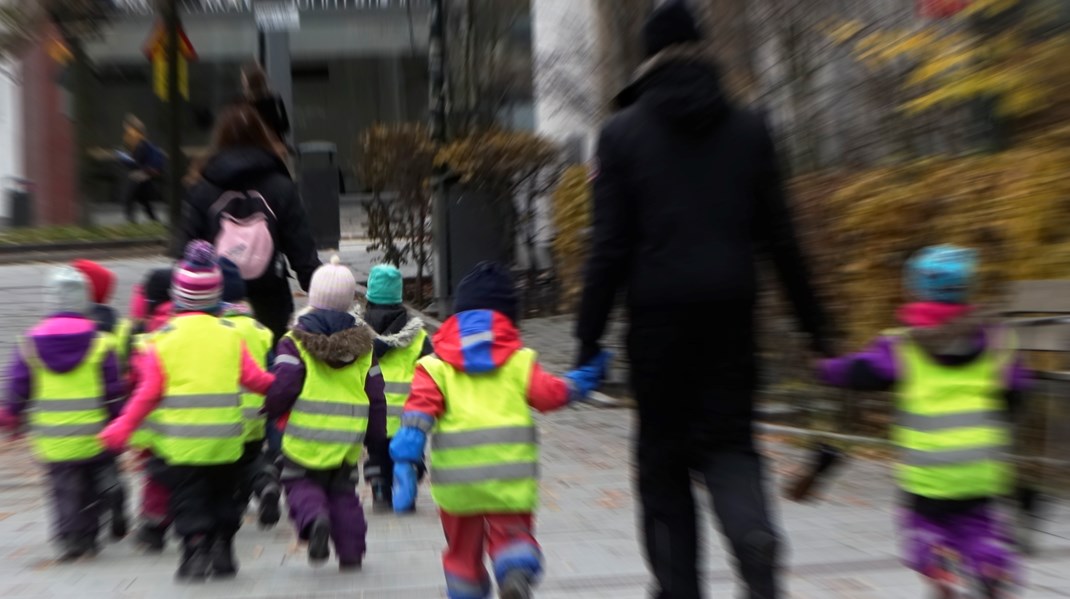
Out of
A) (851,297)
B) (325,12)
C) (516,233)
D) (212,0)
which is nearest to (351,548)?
(851,297)

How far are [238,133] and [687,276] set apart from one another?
3366mm

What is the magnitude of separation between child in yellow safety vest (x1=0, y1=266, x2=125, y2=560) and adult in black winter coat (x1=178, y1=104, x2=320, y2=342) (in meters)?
0.90

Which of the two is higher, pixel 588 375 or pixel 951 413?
pixel 588 375

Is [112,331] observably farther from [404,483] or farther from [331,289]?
[404,483]

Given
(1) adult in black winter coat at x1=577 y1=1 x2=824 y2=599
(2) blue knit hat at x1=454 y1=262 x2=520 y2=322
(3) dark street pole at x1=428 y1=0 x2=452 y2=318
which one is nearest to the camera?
(1) adult in black winter coat at x1=577 y1=1 x2=824 y2=599

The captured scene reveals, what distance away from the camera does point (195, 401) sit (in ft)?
16.3

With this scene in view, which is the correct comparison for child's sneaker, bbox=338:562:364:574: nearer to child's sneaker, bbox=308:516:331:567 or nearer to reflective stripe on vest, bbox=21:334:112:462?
child's sneaker, bbox=308:516:331:567

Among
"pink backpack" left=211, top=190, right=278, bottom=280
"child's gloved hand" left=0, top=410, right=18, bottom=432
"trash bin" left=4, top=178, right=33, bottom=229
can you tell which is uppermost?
"trash bin" left=4, top=178, right=33, bottom=229

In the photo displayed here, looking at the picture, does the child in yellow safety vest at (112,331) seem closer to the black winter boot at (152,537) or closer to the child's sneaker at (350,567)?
the black winter boot at (152,537)

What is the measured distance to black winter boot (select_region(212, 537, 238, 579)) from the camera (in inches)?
204

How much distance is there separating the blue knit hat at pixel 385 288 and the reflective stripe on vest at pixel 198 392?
1.33m

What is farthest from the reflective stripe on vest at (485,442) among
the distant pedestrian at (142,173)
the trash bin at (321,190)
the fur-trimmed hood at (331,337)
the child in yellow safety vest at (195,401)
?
the distant pedestrian at (142,173)

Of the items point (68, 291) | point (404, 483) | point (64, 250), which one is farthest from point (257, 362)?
point (64, 250)

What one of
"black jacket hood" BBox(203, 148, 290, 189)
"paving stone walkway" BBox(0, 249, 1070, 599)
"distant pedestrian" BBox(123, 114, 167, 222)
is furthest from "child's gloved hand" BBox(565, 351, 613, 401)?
"distant pedestrian" BBox(123, 114, 167, 222)
